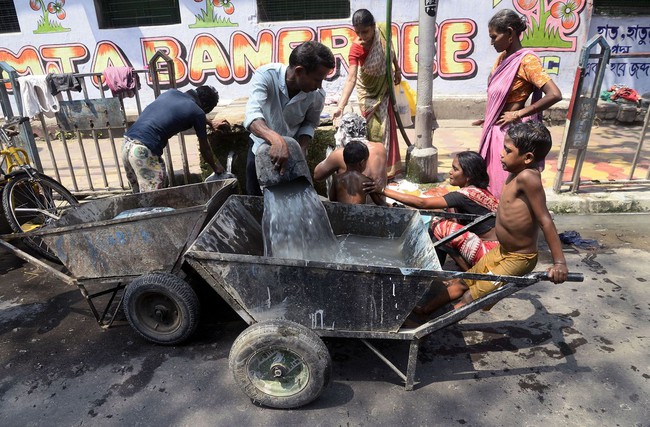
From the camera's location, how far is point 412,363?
2.42 metres

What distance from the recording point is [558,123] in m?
8.67

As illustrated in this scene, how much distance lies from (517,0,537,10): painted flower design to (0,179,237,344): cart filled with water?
300 inches

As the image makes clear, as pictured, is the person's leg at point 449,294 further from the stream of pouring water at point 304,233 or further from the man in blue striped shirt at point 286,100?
the man in blue striped shirt at point 286,100

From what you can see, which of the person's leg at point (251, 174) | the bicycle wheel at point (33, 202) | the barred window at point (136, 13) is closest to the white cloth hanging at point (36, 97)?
the bicycle wheel at point (33, 202)

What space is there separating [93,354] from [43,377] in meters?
0.29

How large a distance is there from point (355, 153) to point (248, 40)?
6.10 metres

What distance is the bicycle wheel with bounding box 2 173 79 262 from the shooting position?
4.02m

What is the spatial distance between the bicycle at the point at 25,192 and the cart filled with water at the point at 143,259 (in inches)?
53.1

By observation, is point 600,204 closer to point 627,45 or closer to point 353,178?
point 353,178

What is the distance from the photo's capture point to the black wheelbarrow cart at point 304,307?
2246mm

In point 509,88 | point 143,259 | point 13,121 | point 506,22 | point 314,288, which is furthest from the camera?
point 13,121

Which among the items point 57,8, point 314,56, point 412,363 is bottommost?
point 412,363

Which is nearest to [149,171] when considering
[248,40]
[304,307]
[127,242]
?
[127,242]

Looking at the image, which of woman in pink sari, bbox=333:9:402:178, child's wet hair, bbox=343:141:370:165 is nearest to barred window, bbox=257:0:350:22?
woman in pink sari, bbox=333:9:402:178
